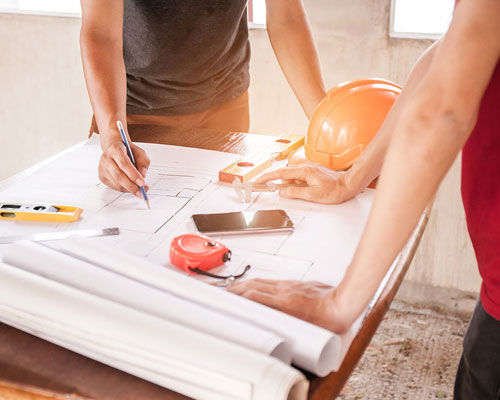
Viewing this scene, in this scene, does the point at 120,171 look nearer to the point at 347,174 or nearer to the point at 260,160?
the point at 260,160

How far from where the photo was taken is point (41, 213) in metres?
1.09

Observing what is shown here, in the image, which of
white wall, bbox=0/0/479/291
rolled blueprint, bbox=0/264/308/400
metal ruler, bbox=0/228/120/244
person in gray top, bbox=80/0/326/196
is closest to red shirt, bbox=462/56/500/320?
rolled blueprint, bbox=0/264/308/400

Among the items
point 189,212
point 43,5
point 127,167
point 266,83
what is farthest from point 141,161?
point 43,5

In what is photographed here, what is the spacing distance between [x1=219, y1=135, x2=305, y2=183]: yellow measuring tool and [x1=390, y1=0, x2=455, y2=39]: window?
1.14 metres

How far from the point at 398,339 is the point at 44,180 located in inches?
65.0

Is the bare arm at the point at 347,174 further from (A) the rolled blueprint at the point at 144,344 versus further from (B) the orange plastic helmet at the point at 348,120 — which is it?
(A) the rolled blueprint at the point at 144,344

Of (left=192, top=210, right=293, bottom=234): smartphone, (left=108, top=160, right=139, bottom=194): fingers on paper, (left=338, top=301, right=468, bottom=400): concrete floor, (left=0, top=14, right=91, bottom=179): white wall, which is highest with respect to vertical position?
(left=108, top=160, right=139, bottom=194): fingers on paper

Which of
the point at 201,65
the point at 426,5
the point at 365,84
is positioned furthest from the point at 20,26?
the point at 365,84

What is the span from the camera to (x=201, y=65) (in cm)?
180

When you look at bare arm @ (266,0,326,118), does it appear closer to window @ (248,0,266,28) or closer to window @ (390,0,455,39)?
window @ (390,0,455,39)

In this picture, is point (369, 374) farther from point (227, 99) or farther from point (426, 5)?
point (426, 5)

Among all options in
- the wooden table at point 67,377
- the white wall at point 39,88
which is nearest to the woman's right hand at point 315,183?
the wooden table at point 67,377

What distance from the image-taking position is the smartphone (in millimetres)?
1041

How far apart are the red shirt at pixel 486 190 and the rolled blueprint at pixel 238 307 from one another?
0.33 metres
